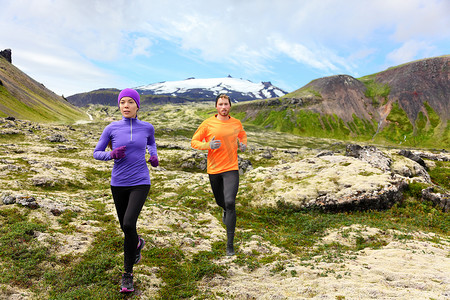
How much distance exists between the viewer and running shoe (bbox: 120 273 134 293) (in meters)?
7.34

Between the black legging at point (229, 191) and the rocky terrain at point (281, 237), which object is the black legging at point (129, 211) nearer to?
the rocky terrain at point (281, 237)

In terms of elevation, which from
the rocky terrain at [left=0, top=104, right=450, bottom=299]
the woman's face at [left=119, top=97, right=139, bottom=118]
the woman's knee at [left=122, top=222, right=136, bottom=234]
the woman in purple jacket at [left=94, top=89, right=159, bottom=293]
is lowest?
the rocky terrain at [left=0, top=104, right=450, bottom=299]

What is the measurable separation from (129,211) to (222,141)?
4765mm

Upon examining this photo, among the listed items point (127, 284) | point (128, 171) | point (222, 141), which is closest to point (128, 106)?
point (128, 171)

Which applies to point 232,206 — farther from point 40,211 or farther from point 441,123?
point 441,123

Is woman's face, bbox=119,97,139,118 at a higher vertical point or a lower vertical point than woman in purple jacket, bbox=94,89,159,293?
higher

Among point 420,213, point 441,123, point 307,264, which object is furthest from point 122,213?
point 441,123

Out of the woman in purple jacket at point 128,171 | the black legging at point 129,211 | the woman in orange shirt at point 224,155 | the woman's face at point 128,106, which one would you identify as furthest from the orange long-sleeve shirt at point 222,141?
the black legging at point 129,211

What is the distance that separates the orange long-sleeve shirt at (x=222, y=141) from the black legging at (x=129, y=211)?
3440 millimetres

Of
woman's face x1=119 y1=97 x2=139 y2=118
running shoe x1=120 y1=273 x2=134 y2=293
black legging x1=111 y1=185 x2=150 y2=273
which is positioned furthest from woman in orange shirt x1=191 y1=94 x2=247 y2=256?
running shoe x1=120 y1=273 x2=134 y2=293

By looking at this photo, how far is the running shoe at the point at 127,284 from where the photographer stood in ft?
24.1

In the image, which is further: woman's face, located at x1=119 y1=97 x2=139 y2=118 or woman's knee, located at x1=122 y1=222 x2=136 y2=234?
woman's face, located at x1=119 y1=97 x2=139 y2=118

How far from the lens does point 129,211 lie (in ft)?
23.6

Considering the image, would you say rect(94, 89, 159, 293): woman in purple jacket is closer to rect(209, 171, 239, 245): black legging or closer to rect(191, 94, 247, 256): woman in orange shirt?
rect(191, 94, 247, 256): woman in orange shirt
